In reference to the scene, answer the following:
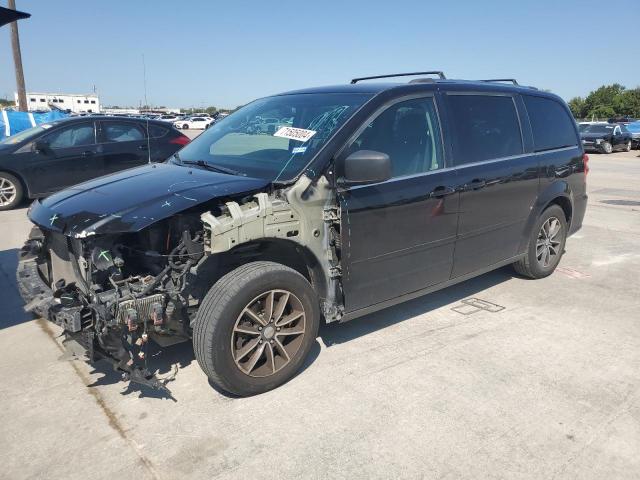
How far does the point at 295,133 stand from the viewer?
3.63m

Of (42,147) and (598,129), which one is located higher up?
(598,129)

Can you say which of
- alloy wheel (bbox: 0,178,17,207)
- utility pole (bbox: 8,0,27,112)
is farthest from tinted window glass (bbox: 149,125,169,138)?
utility pole (bbox: 8,0,27,112)

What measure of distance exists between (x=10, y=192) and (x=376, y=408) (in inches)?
330

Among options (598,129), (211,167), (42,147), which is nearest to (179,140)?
(42,147)

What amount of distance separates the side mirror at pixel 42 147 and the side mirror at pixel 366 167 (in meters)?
7.39

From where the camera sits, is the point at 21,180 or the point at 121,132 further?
the point at 121,132

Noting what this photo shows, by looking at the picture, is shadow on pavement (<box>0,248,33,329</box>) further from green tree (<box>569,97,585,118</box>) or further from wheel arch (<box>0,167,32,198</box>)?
green tree (<box>569,97,585,118</box>)

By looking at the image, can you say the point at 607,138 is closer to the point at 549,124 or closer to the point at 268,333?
the point at 549,124

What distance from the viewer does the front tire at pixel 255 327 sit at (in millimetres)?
2922

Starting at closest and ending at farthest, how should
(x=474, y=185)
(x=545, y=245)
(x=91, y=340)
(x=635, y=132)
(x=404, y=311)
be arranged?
(x=91, y=340), (x=474, y=185), (x=404, y=311), (x=545, y=245), (x=635, y=132)

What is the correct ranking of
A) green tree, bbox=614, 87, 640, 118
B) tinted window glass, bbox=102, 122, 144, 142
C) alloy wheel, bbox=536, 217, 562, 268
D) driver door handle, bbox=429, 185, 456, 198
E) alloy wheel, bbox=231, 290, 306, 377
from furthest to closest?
green tree, bbox=614, 87, 640, 118, tinted window glass, bbox=102, 122, 144, 142, alloy wheel, bbox=536, 217, 562, 268, driver door handle, bbox=429, 185, 456, 198, alloy wheel, bbox=231, 290, 306, 377

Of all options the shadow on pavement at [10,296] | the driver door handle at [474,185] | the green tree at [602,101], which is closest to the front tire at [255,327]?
the driver door handle at [474,185]

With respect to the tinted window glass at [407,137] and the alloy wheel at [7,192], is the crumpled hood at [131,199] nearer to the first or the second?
the tinted window glass at [407,137]

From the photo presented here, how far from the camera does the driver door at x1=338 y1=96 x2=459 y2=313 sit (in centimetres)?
340
